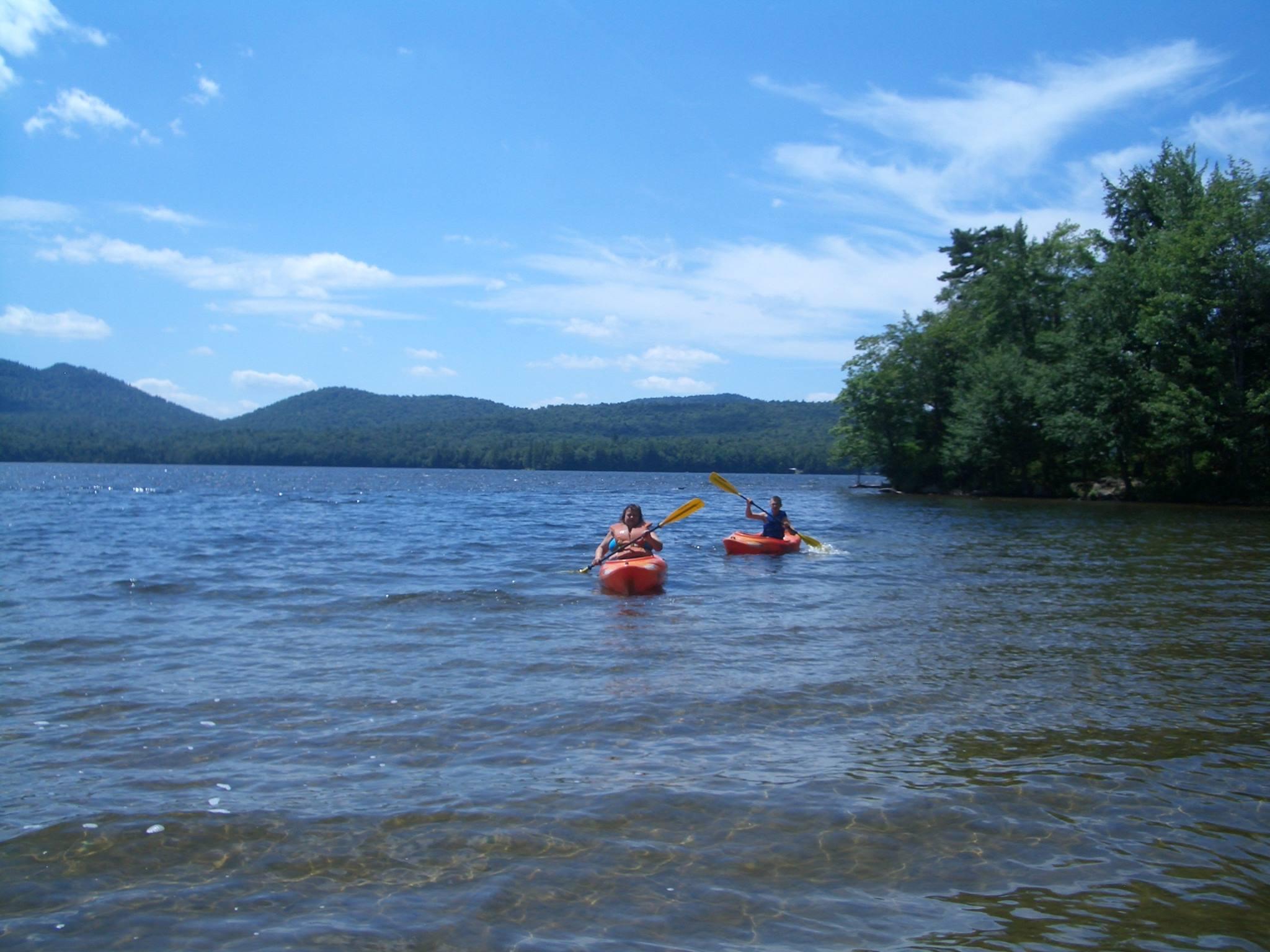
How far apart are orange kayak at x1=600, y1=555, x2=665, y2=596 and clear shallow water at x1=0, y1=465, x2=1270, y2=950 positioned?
427 millimetres

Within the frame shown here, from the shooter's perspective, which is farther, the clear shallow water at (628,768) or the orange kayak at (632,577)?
the orange kayak at (632,577)

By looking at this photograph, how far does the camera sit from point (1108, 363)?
39281mm

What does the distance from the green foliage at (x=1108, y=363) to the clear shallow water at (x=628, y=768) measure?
27.3 metres

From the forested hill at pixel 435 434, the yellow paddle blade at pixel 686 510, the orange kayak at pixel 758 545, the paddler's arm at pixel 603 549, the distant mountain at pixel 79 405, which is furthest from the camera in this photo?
the distant mountain at pixel 79 405

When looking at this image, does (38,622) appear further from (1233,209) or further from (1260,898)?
(1233,209)

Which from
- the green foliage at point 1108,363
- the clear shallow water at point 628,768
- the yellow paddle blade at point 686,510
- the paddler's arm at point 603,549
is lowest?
the clear shallow water at point 628,768

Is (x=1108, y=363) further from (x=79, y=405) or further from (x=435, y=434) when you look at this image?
(x=79, y=405)

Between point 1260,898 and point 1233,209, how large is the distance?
38.0 metres

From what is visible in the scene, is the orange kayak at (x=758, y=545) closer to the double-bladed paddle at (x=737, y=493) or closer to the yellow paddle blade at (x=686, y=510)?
the double-bladed paddle at (x=737, y=493)

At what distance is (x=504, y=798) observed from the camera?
5207 mm

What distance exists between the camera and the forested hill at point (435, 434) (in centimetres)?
13250

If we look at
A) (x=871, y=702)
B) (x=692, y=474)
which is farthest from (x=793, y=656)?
(x=692, y=474)

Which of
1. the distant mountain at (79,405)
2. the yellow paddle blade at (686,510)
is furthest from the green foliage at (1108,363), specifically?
the distant mountain at (79,405)

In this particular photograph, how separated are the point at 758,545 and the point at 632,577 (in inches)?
258
